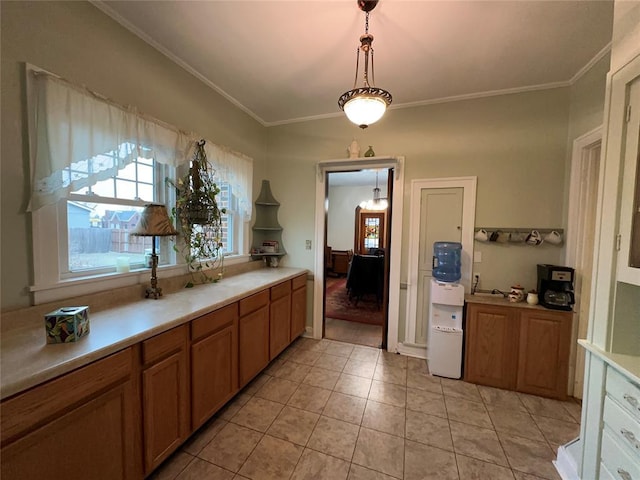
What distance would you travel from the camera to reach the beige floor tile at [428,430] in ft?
5.64

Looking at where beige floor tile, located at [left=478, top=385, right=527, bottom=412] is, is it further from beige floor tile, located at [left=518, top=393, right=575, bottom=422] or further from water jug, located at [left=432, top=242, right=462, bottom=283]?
water jug, located at [left=432, top=242, right=462, bottom=283]

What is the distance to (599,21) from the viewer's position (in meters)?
1.65

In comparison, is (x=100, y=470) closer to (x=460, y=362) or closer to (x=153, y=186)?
(x=153, y=186)

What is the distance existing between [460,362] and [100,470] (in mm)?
2663

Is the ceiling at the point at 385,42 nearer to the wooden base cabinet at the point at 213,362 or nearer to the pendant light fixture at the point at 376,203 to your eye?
the wooden base cabinet at the point at 213,362

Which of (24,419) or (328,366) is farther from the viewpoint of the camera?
(328,366)

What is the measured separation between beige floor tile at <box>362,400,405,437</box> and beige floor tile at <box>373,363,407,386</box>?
36 centimetres

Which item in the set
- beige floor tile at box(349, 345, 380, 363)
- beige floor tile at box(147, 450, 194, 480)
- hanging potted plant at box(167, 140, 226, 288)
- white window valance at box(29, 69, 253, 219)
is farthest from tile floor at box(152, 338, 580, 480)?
white window valance at box(29, 69, 253, 219)

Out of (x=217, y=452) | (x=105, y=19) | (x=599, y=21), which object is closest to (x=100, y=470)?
(x=217, y=452)

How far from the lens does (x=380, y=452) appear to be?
5.37 feet

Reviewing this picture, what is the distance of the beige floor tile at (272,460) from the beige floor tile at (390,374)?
1.09 metres

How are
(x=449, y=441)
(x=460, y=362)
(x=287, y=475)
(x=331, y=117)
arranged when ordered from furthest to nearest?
(x=331, y=117), (x=460, y=362), (x=449, y=441), (x=287, y=475)

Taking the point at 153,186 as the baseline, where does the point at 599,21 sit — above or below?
above

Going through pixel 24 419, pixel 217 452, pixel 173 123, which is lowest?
pixel 217 452
